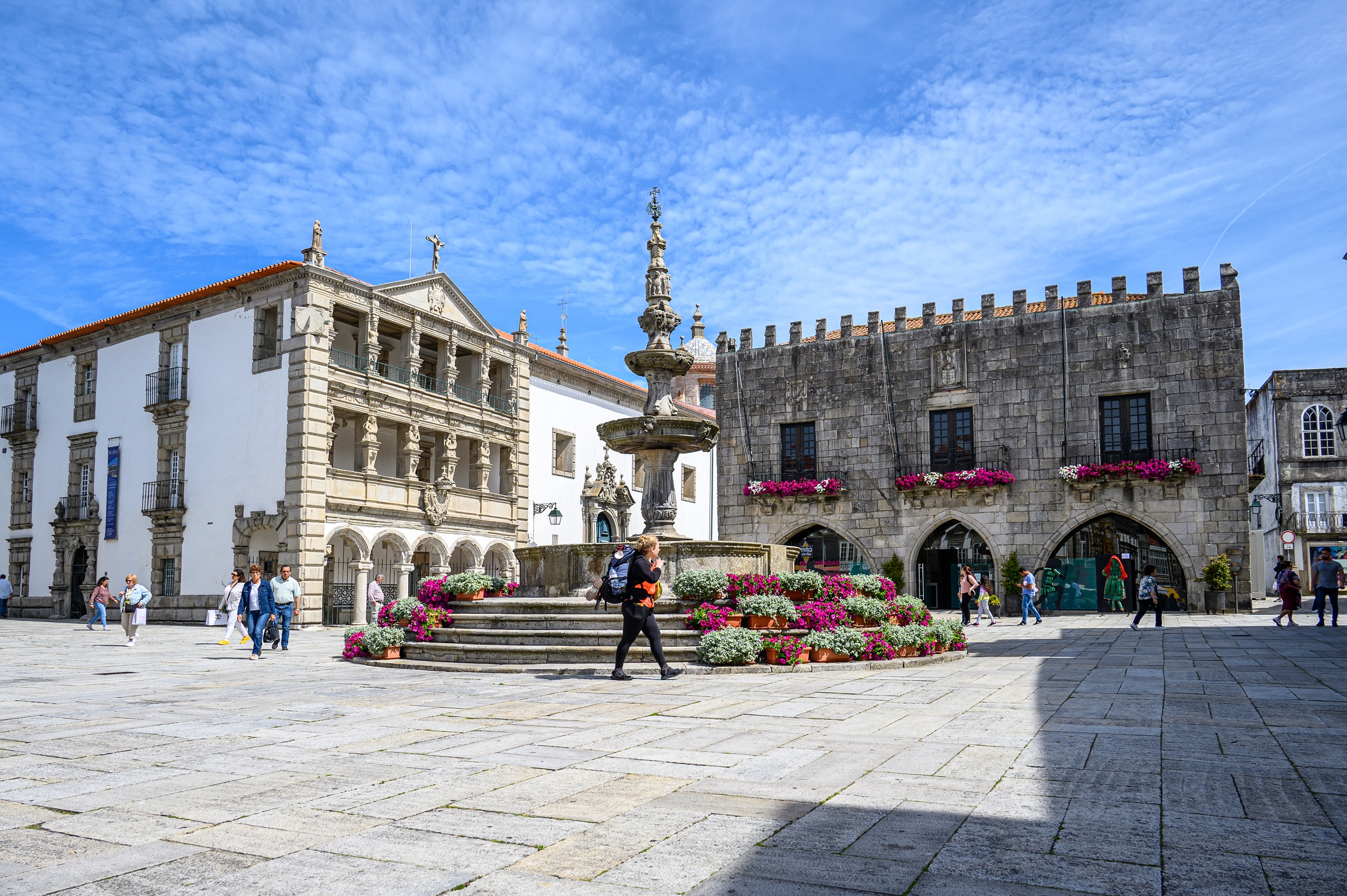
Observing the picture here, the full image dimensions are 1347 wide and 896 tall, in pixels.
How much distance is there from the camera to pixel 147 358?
31.5 metres

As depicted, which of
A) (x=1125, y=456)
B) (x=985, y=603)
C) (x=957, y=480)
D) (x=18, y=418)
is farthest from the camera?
(x=18, y=418)

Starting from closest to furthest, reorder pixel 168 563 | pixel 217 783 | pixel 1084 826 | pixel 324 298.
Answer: pixel 1084 826
pixel 217 783
pixel 324 298
pixel 168 563

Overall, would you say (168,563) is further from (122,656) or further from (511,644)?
(511,644)

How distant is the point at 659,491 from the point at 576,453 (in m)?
22.5

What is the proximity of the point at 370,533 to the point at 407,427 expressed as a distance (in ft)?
12.2

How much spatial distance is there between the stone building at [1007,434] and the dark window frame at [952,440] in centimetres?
4

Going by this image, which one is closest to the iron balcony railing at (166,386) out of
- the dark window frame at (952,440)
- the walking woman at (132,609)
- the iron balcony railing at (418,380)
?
the iron balcony railing at (418,380)

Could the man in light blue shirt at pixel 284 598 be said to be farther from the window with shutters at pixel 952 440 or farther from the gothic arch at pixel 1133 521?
the gothic arch at pixel 1133 521

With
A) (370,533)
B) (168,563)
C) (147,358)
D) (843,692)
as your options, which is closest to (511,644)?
(843,692)

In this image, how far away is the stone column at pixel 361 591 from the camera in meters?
27.5

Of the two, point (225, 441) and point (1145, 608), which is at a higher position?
point (225, 441)

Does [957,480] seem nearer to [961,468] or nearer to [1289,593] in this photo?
[961,468]

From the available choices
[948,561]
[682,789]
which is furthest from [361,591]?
[682,789]

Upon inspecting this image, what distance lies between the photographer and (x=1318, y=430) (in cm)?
4734
